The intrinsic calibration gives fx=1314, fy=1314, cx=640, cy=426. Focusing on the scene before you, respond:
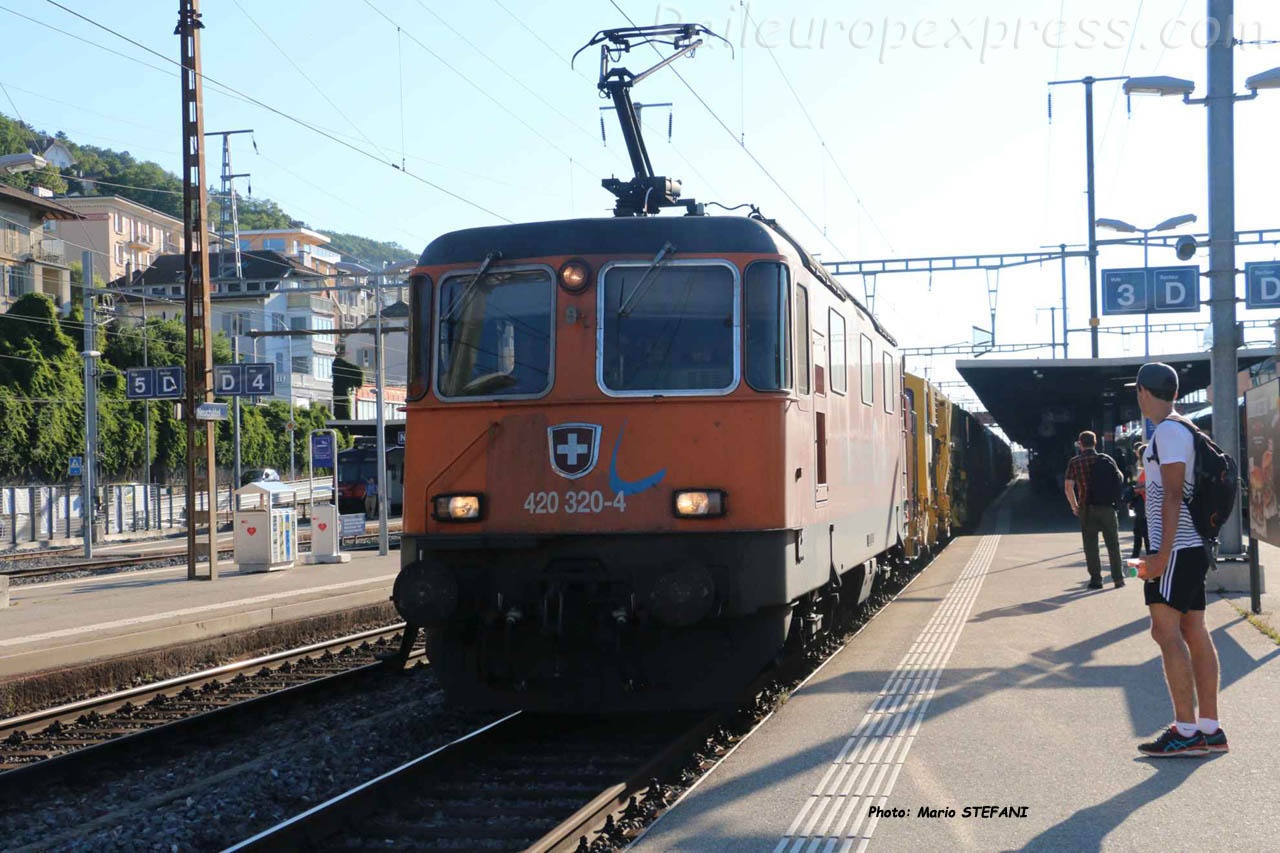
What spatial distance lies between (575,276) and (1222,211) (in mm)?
8888

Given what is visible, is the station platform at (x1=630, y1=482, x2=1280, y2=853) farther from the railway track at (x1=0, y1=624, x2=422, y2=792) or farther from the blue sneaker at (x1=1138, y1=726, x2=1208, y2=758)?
the railway track at (x1=0, y1=624, x2=422, y2=792)

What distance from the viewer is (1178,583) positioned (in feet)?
20.1

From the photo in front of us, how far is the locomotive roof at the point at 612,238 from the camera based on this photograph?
784cm

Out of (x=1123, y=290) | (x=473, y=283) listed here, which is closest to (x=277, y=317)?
(x=1123, y=290)

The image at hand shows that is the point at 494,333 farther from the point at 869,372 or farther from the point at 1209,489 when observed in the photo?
the point at 869,372

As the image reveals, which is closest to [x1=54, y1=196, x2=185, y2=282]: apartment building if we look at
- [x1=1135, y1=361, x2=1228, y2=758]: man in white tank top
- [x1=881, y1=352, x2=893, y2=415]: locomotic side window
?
[x1=881, y1=352, x2=893, y2=415]: locomotic side window

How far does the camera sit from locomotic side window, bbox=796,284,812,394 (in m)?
8.07

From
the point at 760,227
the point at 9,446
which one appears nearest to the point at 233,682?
the point at 760,227

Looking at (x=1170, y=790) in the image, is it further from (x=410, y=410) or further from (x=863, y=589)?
(x=863, y=589)

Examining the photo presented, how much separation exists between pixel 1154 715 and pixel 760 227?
3.59 metres

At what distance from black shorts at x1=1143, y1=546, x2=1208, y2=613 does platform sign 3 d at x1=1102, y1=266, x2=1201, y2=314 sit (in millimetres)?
14954

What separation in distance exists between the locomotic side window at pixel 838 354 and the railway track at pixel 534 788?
2349 mm

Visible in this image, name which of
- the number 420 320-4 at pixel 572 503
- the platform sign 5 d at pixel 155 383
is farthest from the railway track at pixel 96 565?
the number 420 320-4 at pixel 572 503

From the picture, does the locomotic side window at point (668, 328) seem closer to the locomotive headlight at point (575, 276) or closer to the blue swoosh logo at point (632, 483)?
the locomotive headlight at point (575, 276)
